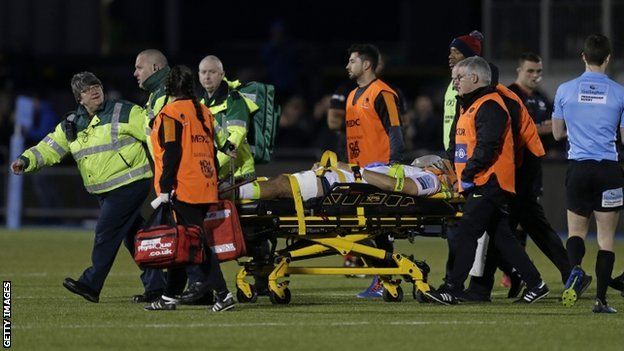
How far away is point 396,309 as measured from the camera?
1460 centimetres

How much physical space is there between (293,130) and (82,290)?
14.1 m

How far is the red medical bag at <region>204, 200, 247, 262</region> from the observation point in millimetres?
14344

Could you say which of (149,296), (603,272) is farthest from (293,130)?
(603,272)

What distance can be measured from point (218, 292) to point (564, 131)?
3.19 meters

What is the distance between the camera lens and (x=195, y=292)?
1443cm

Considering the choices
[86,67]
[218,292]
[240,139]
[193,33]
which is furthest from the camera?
[193,33]

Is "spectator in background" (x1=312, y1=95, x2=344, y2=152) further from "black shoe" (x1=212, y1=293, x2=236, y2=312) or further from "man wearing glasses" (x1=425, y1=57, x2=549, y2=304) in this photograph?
"black shoe" (x1=212, y1=293, x2=236, y2=312)

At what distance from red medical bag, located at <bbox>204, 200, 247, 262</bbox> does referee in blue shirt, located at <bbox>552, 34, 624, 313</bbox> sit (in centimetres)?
263

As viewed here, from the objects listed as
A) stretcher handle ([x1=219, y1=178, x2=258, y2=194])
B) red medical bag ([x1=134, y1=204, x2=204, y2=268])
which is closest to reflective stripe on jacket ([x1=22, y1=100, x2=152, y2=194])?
stretcher handle ([x1=219, y1=178, x2=258, y2=194])

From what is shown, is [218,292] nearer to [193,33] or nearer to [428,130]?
[428,130]

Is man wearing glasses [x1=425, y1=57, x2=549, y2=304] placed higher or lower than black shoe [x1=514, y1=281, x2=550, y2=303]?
higher

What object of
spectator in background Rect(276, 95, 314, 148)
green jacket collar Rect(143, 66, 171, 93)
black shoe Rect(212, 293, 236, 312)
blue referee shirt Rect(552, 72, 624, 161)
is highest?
green jacket collar Rect(143, 66, 171, 93)

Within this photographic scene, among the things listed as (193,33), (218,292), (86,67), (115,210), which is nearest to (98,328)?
(218,292)

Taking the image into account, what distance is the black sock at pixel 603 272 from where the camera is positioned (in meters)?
14.2
